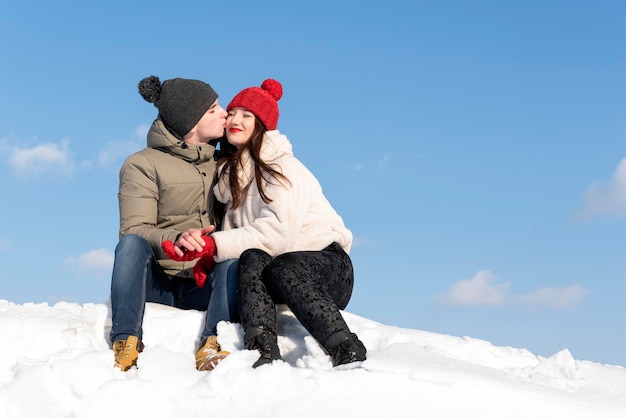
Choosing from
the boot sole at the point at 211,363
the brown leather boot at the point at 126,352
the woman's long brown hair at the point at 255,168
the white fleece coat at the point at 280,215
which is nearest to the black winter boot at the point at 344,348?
the boot sole at the point at 211,363

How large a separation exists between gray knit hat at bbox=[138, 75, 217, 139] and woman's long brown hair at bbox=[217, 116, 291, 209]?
362 millimetres

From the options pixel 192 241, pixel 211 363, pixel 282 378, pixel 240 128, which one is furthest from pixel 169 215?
pixel 282 378

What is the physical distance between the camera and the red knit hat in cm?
467

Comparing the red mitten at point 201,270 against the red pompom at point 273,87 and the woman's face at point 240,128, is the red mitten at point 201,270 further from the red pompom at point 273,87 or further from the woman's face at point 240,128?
the red pompom at point 273,87

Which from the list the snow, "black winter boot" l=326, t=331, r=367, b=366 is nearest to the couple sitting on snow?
"black winter boot" l=326, t=331, r=367, b=366

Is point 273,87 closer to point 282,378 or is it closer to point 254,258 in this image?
point 254,258

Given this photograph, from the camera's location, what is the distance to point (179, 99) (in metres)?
4.90

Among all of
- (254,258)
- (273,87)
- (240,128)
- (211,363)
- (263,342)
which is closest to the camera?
(263,342)

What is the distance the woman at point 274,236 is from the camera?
3744 millimetres

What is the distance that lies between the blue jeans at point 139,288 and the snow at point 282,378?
14 cm

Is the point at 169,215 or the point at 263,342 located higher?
the point at 169,215

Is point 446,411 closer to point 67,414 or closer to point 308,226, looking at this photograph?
point 308,226

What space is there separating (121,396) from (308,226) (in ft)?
4.90

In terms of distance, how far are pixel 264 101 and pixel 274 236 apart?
1060mm
